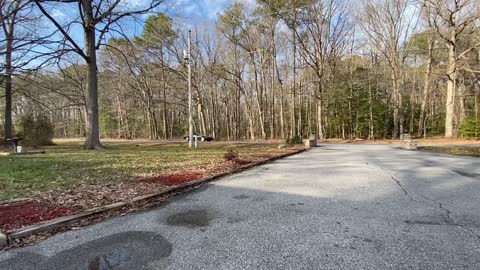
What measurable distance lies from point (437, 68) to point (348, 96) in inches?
295

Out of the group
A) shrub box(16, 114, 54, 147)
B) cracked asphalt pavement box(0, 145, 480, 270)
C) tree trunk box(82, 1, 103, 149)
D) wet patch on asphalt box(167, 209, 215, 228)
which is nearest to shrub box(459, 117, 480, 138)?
cracked asphalt pavement box(0, 145, 480, 270)

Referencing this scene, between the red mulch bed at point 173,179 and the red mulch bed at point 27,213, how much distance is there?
6.12ft

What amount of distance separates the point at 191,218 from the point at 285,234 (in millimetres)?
1327

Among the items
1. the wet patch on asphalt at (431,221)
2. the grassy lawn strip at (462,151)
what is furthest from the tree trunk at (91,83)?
the grassy lawn strip at (462,151)

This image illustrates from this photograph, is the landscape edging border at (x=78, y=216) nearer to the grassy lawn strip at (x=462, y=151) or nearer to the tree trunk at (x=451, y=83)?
the grassy lawn strip at (x=462, y=151)

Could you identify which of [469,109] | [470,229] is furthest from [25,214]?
[469,109]

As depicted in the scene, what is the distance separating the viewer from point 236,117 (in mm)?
32375

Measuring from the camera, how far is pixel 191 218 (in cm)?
374

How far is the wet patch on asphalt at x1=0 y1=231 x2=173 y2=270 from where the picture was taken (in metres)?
2.47

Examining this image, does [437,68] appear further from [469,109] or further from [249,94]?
[249,94]

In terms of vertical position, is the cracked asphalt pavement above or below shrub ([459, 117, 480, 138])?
below

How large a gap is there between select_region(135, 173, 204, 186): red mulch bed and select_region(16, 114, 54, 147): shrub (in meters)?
16.6

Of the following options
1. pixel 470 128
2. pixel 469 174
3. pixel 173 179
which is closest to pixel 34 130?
pixel 173 179

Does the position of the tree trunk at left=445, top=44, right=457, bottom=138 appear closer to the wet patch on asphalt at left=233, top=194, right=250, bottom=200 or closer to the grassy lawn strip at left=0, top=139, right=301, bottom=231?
the grassy lawn strip at left=0, top=139, right=301, bottom=231
